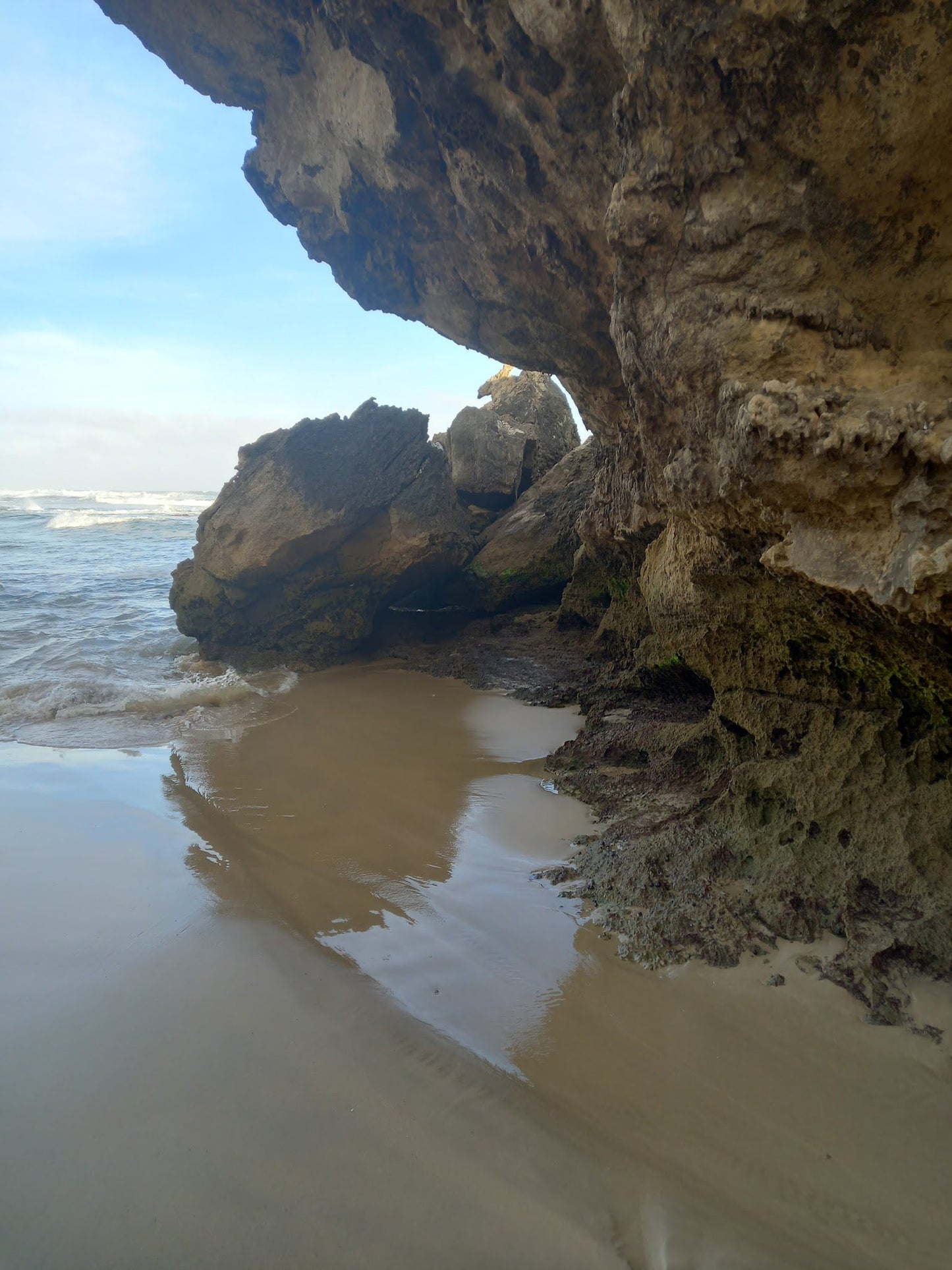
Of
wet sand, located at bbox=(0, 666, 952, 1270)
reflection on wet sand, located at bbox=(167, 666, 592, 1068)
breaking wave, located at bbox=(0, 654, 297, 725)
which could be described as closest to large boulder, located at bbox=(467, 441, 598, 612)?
reflection on wet sand, located at bbox=(167, 666, 592, 1068)

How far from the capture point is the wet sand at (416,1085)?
6.20ft

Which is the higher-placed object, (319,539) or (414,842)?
(319,539)

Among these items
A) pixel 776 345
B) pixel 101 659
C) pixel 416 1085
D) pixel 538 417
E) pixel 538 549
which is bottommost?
pixel 101 659

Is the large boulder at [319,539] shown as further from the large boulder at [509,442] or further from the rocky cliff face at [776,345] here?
the rocky cliff face at [776,345]

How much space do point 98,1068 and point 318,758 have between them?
9.88 feet

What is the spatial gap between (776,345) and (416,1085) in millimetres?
2727

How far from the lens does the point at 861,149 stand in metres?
2.52

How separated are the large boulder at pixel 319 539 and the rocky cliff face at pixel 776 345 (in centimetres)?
381

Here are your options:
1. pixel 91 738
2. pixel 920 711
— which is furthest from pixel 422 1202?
pixel 91 738

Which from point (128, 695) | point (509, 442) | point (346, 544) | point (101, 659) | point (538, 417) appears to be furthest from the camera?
point (538, 417)

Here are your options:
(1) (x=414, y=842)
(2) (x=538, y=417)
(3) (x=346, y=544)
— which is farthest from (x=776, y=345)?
(2) (x=538, y=417)

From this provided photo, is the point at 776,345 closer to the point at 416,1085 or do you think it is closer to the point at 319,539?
the point at 416,1085

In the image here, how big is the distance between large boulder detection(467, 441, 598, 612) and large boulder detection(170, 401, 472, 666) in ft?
1.51

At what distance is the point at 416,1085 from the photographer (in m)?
2.33
